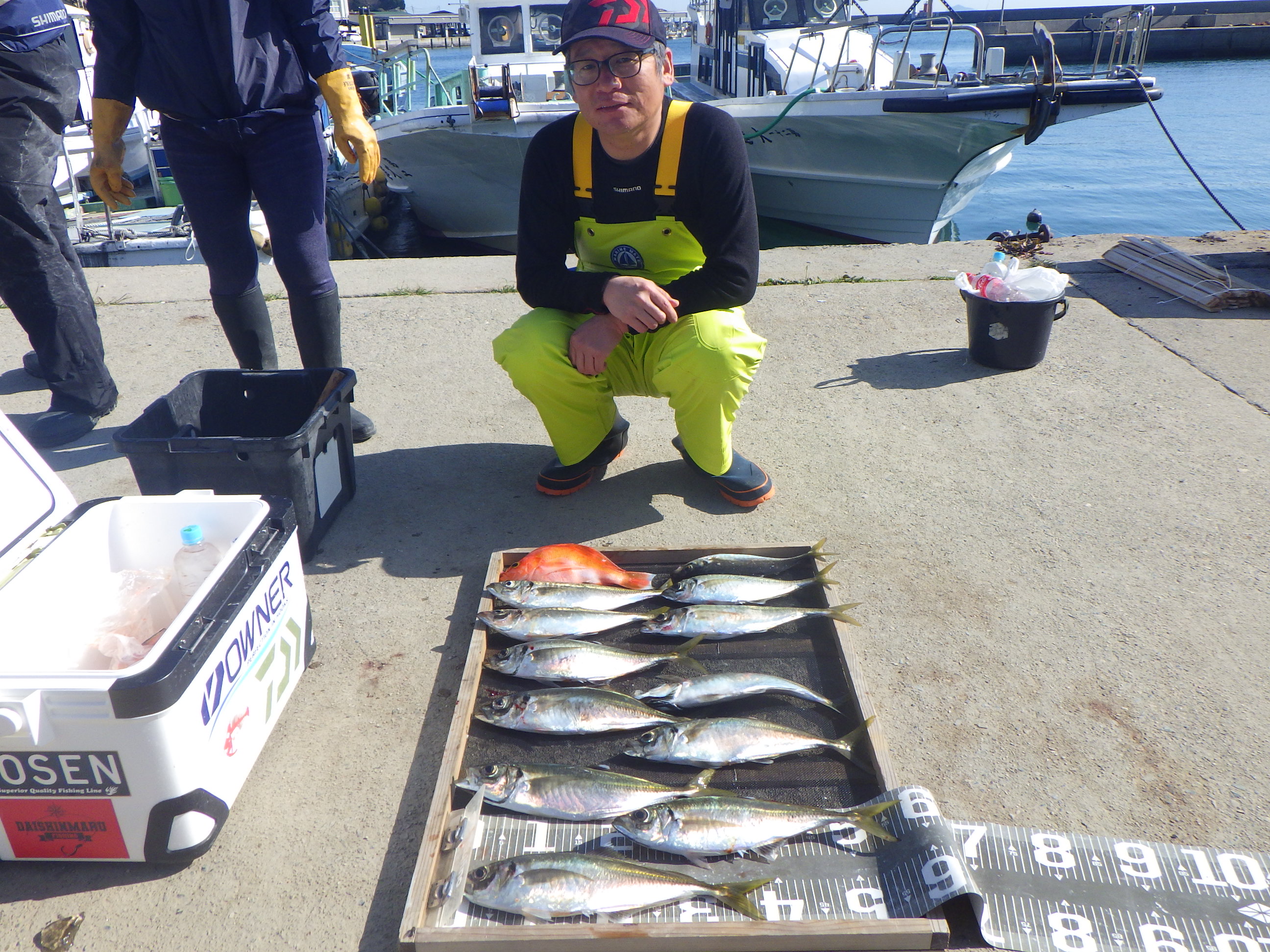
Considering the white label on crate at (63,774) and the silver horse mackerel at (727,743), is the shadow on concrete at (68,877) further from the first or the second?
the silver horse mackerel at (727,743)

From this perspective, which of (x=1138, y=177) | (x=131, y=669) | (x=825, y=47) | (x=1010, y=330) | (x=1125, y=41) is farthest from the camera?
(x=1138, y=177)

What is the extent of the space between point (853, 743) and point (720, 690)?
34 cm

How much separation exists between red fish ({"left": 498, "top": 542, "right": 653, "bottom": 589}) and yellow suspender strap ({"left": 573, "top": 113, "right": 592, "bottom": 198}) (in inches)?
48.8

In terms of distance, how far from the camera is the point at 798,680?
2.24 m

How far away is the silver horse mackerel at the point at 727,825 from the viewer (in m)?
1.70

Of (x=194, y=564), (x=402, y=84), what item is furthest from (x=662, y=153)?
(x=402, y=84)

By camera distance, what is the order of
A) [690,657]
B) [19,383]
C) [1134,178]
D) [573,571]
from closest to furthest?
[690,657] → [573,571] → [19,383] → [1134,178]

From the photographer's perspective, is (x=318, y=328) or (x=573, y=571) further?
(x=318, y=328)

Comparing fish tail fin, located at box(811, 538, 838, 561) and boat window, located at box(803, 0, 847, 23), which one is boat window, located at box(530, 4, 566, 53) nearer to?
boat window, located at box(803, 0, 847, 23)

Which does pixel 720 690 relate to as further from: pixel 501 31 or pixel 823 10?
pixel 501 31

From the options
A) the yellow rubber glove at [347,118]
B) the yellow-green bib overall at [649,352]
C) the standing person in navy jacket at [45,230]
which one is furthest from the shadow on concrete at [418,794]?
the standing person in navy jacket at [45,230]

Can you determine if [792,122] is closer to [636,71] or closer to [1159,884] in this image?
[636,71]

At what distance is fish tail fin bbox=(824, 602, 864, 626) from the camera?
2383 mm

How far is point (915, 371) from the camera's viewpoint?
14.0ft
